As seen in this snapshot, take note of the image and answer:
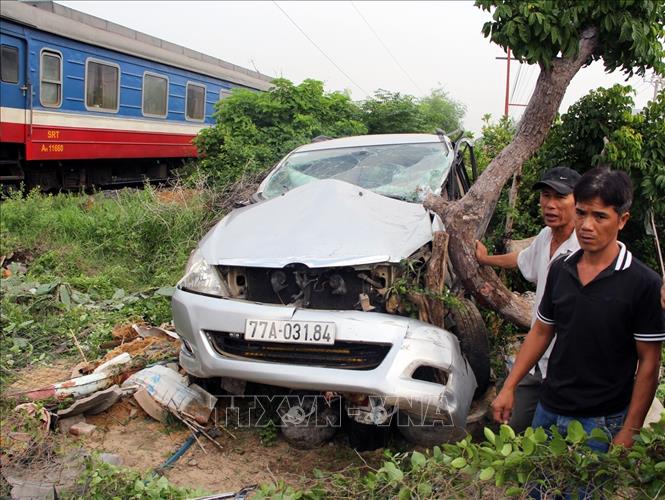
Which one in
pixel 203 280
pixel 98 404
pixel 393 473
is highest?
pixel 203 280

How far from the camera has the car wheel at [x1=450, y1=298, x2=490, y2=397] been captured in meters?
3.55

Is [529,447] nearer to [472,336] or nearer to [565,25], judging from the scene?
[472,336]

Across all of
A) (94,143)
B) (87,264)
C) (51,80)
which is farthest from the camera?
(94,143)

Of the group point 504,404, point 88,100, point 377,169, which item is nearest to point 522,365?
point 504,404

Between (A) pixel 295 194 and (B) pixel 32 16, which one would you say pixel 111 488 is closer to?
(A) pixel 295 194

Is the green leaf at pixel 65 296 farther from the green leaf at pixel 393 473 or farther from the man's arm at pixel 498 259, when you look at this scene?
the green leaf at pixel 393 473

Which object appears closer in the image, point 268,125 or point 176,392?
point 176,392

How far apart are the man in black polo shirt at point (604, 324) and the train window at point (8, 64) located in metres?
10.1

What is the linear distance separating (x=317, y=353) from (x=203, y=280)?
857 millimetres

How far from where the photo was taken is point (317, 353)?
3.19m

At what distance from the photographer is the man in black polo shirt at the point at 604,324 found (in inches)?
89.2

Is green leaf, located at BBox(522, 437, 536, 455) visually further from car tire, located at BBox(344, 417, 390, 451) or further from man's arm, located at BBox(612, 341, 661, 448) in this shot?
car tire, located at BBox(344, 417, 390, 451)

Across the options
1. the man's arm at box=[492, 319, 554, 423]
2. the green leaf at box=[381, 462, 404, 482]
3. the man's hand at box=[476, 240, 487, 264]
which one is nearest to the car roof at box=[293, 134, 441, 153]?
the man's hand at box=[476, 240, 487, 264]

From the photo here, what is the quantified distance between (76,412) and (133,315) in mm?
1702
